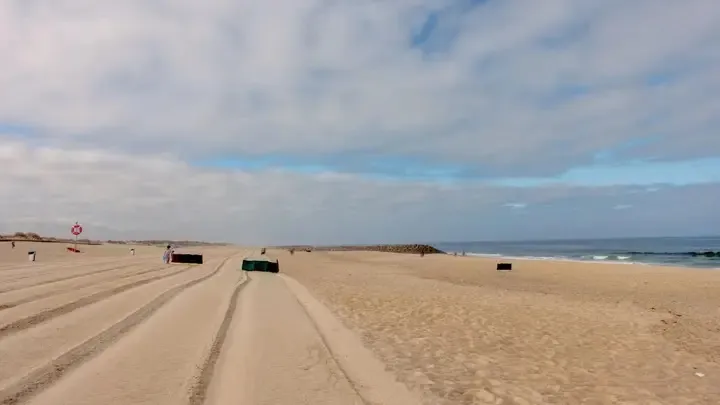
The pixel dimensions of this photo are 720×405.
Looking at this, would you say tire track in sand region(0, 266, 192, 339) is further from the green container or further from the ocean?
the ocean

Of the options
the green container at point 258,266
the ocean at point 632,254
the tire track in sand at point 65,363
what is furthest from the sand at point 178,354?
the ocean at point 632,254

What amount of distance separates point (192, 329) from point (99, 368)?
10.2 ft

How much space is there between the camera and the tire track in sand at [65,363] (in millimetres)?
5629

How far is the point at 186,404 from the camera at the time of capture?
5.46 meters

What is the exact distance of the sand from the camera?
5.88 metres

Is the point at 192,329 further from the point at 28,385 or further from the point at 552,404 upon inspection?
the point at 552,404

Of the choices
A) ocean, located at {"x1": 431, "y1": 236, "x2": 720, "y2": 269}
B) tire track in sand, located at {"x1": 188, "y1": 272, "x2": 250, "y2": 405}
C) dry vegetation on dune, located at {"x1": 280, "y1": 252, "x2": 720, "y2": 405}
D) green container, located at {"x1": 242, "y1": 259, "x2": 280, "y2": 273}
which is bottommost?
dry vegetation on dune, located at {"x1": 280, "y1": 252, "x2": 720, "y2": 405}

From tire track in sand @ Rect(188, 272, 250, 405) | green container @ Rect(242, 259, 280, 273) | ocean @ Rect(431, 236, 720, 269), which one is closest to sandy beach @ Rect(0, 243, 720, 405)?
tire track in sand @ Rect(188, 272, 250, 405)

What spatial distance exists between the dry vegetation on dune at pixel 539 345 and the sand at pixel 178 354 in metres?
0.80

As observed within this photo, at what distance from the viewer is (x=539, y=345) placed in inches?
381

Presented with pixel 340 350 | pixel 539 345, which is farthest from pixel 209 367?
pixel 539 345

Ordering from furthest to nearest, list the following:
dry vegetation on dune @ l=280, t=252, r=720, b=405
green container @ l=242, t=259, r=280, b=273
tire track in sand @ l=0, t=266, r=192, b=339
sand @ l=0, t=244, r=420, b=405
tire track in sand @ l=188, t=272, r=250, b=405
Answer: green container @ l=242, t=259, r=280, b=273 → tire track in sand @ l=0, t=266, r=192, b=339 → dry vegetation on dune @ l=280, t=252, r=720, b=405 → sand @ l=0, t=244, r=420, b=405 → tire track in sand @ l=188, t=272, r=250, b=405

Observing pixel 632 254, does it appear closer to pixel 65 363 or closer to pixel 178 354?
pixel 178 354

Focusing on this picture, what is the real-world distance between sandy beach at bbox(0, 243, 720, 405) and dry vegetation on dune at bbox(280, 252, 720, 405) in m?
0.04
